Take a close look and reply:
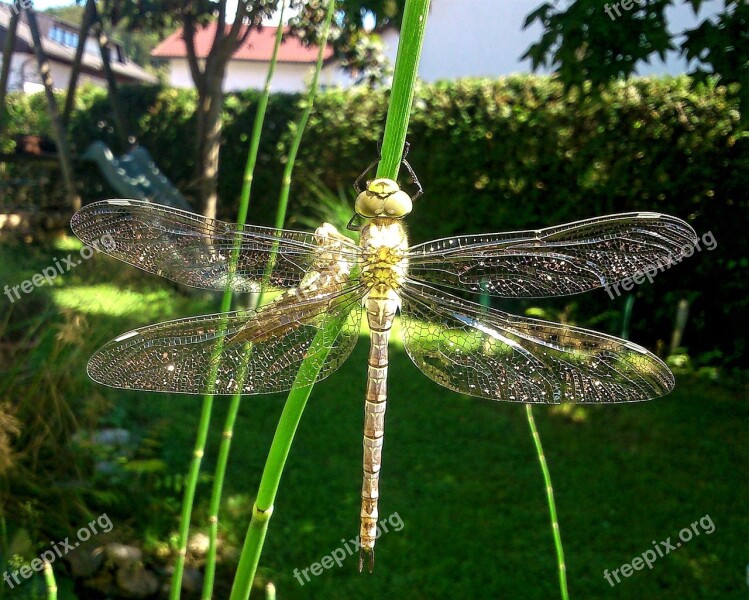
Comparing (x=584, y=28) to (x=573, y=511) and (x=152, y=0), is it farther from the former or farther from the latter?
(x=152, y=0)

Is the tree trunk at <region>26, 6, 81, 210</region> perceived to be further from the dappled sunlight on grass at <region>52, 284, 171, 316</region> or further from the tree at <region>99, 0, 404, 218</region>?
the dappled sunlight on grass at <region>52, 284, 171, 316</region>

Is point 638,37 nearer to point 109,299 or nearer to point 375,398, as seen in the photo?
point 375,398

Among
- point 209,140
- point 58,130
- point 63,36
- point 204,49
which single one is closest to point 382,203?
point 204,49

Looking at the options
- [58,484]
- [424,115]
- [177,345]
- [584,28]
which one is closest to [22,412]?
[58,484]

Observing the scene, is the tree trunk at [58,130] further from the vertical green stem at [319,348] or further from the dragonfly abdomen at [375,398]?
the vertical green stem at [319,348]

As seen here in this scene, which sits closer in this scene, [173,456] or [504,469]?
[173,456]
